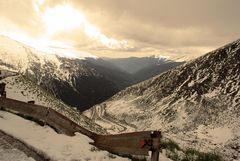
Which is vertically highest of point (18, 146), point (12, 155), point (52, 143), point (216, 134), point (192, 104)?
point (192, 104)

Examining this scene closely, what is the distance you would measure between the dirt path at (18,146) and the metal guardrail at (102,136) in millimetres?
1697

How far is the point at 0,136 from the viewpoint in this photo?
12.4 metres

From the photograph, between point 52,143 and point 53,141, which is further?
point 53,141

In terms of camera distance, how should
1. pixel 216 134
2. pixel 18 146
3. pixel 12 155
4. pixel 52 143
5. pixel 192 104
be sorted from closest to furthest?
1. pixel 12 155
2. pixel 18 146
3. pixel 52 143
4. pixel 216 134
5. pixel 192 104

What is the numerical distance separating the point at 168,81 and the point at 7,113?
146 metres

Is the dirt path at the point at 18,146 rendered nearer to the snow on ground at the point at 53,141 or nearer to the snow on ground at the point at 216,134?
the snow on ground at the point at 53,141

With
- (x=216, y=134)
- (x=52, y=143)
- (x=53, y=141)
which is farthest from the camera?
(x=216, y=134)

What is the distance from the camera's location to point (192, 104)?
4894 inches

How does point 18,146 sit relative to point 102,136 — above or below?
below

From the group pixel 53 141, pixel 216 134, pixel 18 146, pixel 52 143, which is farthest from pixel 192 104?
pixel 18 146

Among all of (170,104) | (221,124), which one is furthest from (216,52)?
(221,124)

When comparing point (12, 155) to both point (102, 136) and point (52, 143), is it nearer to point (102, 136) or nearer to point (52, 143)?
point (52, 143)

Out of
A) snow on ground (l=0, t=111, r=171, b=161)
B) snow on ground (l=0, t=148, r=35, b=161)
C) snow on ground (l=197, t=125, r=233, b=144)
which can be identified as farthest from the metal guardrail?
snow on ground (l=197, t=125, r=233, b=144)

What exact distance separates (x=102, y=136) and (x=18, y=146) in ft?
9.32
